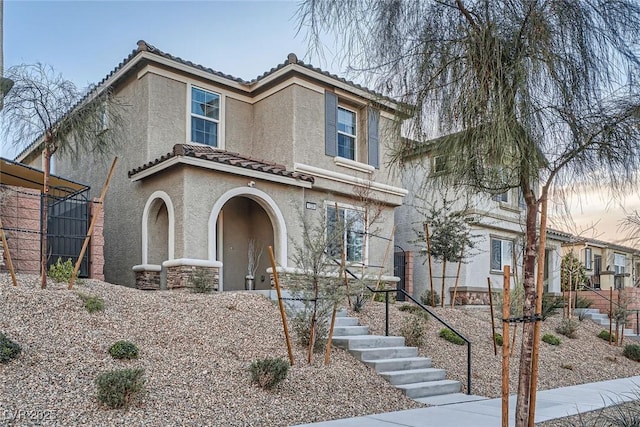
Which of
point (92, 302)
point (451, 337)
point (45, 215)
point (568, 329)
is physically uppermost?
point (45, 215)

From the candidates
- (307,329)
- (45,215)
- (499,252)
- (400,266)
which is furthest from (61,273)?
(499,252)

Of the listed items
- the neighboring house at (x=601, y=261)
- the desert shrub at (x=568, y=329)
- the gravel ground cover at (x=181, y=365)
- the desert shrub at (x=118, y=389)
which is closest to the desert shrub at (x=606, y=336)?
the desert shrub at (x=568, y=329)

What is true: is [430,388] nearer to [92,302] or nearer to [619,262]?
[92,302]

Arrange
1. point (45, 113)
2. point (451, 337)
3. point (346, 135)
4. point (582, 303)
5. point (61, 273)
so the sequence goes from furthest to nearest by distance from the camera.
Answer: point (582, 303) → point (346, 135) → point (451, 337) → point (61, 273) → point (45, 113)

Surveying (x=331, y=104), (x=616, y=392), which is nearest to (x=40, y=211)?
(x=331, y=104)

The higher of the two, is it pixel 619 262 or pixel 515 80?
pixel 515 80

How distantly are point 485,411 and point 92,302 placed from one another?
6.17 m

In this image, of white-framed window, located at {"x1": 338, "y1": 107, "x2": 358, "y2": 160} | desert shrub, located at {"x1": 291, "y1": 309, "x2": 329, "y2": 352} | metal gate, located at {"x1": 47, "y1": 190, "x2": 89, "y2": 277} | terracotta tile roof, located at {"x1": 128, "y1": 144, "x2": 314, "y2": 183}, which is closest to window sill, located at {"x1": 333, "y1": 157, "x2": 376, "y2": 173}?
white-framed window, located at {"x1": 338, "y1": 107, "x2": 358, "y2": 160}

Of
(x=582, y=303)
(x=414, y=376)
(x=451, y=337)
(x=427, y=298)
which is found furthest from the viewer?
(x=582, y=303)

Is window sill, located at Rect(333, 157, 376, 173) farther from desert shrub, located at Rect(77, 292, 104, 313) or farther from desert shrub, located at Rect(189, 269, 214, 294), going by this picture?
desert shrub, located at Rect(77, 292, 104, 313)

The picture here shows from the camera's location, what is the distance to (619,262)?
3158 centimetres

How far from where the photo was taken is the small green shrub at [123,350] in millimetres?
7578

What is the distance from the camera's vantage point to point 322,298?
9.17 meters

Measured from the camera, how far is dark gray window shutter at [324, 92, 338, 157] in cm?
1586
